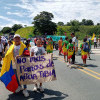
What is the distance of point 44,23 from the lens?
209 feet

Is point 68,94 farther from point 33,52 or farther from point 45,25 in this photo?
point 45,25

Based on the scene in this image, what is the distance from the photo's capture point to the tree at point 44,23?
63.5m

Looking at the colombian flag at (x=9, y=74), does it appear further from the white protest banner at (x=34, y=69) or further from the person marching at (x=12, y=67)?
the white protest banner at (x=34, y=69)

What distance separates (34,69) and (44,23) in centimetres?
5975

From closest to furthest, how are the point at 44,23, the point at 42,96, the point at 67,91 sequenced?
1. the point at 42,96
2. the point at 67,91
3. the point at 44,23

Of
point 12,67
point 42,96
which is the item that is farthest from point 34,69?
point 42,96

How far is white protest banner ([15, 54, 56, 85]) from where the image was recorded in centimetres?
486

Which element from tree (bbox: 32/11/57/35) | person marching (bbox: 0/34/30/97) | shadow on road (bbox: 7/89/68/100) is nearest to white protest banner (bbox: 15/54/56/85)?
person marching (bbox: 0/34/30/97)

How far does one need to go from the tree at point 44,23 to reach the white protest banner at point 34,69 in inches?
2314

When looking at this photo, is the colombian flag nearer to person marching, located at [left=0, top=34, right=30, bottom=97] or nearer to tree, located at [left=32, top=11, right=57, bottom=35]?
person marching, located at [left=0, top=34, right=30, bottom=97]

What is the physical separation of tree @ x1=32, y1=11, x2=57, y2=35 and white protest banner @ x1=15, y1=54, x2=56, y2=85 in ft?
193

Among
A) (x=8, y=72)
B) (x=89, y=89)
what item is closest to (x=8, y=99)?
(x=8, y=72)

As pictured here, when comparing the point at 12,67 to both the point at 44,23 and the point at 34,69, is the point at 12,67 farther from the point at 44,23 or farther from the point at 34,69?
the point at 44,23

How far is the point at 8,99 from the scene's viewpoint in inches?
187
